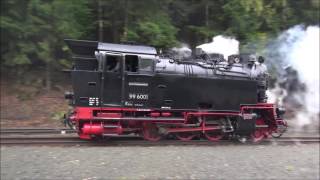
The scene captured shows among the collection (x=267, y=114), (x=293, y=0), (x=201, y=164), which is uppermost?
(x=293, y=0)

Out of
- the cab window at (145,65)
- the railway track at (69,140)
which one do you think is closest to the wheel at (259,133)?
the railway track at (69,140)

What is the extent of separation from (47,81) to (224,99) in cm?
912

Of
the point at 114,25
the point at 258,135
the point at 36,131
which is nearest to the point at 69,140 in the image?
the point at 36,131

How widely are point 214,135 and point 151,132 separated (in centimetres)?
185

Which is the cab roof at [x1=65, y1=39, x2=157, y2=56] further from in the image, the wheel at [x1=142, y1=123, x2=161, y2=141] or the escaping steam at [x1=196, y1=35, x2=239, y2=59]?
the escaping steam at [x1=196, y1=35, x2=239, y2=59]

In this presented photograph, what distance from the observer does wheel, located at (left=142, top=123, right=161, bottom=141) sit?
42.1 ft

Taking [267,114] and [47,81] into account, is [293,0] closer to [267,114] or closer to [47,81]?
[267,114]

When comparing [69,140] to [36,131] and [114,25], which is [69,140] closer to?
[36,131]

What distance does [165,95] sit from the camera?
1266cm

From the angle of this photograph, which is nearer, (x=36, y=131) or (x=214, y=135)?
(x=214, y=135)

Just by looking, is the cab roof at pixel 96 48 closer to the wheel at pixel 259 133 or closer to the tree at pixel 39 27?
the wheel at pixel 259 133

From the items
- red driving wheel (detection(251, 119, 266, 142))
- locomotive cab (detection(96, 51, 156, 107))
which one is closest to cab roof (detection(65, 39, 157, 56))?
locomotive cab (detection(96, 51, 156, 107))

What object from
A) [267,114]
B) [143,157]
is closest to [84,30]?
[267,114]

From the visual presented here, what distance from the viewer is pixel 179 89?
12750 millimetres
